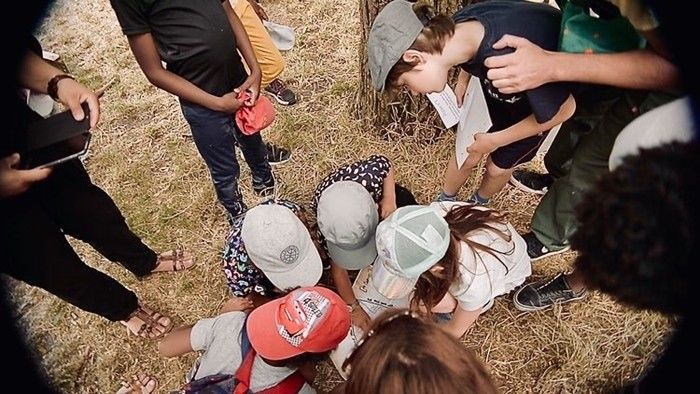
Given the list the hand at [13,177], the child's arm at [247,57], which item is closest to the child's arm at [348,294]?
the child's arm at [247,57]

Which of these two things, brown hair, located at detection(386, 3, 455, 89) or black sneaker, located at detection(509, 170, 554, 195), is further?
black sneaker, located at detection(509, 170, 554, 195)

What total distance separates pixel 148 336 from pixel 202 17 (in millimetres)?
1135

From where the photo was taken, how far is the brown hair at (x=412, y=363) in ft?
3.25

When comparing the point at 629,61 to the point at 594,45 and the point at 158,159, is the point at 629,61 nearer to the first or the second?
the point at 594,45

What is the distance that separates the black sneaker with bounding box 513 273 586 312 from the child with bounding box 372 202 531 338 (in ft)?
0.99

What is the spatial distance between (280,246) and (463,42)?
0.69 meters

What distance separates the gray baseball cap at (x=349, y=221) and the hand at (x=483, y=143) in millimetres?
345

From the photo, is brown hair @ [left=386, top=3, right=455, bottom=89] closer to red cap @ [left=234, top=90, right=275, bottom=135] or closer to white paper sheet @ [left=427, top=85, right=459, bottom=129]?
white paper sheet @ [left=427, top=85, right=459, bottom=129]

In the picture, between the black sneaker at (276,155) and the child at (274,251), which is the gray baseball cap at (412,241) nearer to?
the child at (274,251)

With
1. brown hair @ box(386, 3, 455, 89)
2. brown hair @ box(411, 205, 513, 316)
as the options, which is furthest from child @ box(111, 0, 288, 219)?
brown hair @ box(411, 205, 513, 316)

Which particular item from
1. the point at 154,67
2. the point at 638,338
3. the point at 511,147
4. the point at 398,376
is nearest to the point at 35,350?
the point at 154,67

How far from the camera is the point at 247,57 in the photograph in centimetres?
172

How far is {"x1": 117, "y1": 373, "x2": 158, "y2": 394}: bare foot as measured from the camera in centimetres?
184

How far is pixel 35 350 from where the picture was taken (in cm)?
188
